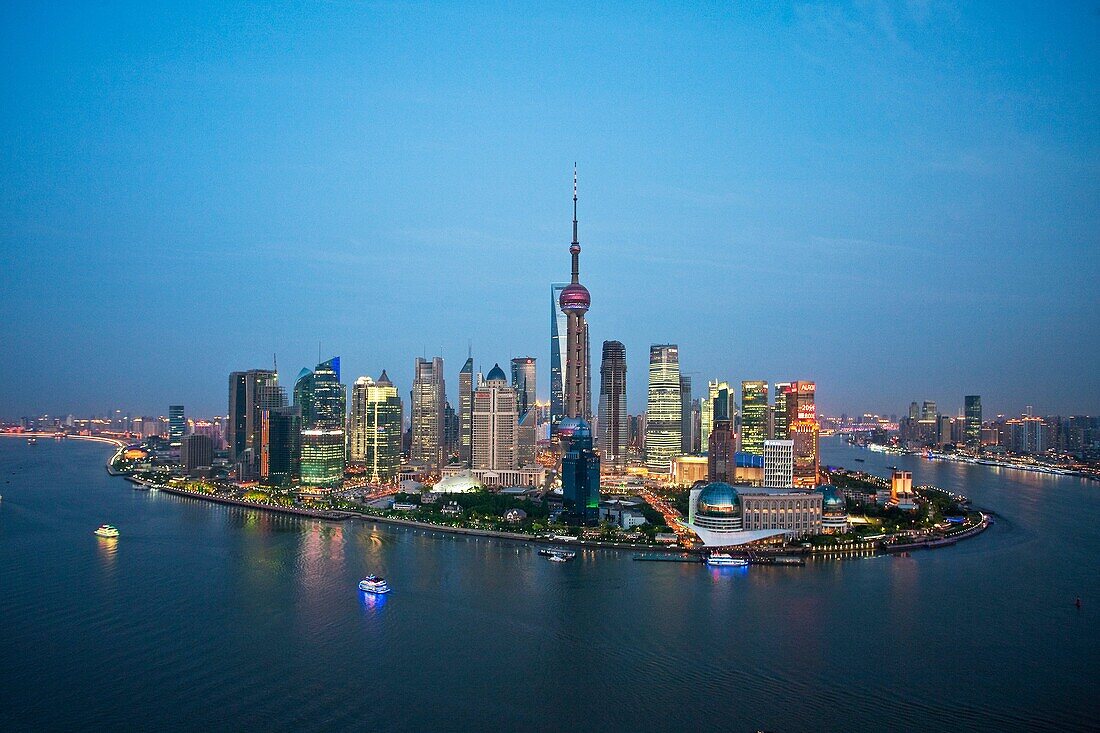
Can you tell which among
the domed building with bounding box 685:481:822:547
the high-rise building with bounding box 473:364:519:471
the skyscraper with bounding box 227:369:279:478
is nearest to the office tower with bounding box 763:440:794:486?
the domed building with bounding box 685:481:822:547

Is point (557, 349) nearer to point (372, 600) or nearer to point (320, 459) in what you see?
point (320, 459)

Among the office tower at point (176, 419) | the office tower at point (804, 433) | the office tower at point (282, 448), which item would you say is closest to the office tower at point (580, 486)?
the office tower at point (804, 433)

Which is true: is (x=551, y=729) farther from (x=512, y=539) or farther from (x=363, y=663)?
(x=512, y=539)

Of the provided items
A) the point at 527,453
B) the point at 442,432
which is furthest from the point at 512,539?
the point at 442,432

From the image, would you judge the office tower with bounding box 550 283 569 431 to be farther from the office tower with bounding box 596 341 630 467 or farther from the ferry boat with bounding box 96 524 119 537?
the ferry boat with bounding box 96 524 119 537

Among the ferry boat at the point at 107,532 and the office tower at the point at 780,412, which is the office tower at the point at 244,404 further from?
the office tower at the point at 780,412
